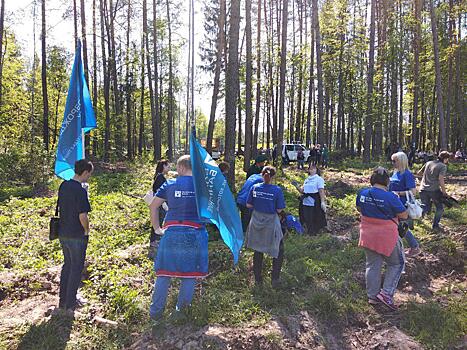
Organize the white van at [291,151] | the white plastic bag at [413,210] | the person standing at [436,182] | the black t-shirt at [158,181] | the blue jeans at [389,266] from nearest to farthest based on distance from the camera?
the blue jeans at [389,266], the white plastic bag at [413,210], the black t-shirt at [158,181], the person standing at [436,182], the white van at [291,151]

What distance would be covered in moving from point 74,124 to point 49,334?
3108 mm

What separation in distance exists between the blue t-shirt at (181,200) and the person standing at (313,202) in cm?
408

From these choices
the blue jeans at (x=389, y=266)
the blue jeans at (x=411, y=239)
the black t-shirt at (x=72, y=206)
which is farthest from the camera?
the blue jeans at (x=411, y=239)

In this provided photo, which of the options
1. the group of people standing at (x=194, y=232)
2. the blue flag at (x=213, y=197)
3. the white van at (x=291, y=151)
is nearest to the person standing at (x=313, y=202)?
the group of people standing at (x=194, y=232)

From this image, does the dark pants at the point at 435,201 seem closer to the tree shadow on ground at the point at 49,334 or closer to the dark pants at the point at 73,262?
the dark pants at the point at 73,262

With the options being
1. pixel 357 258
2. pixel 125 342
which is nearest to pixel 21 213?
pixel 125 342

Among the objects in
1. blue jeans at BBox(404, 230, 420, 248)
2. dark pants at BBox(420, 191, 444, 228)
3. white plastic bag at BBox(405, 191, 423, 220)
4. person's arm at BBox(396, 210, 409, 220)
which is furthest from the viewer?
dark pants at BBox(420, 191, 444, 228)

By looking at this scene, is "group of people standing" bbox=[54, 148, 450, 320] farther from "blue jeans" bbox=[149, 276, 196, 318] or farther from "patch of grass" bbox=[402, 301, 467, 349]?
"patch of grass" bbox=[402, 301, 467, 349]

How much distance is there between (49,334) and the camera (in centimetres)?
436

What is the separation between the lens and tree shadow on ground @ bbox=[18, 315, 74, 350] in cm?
417

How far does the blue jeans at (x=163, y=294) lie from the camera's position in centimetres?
441

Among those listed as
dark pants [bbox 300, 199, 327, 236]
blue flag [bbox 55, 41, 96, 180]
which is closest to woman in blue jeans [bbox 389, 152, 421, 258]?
dark pants [bbox 300, 199, 327, 236]

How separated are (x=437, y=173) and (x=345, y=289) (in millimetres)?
4155

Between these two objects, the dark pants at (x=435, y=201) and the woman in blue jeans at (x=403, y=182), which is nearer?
the woman in blue jeans at (x=403, y=182)
